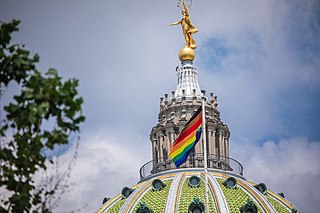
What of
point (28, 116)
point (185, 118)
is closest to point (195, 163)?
point (185, 118)

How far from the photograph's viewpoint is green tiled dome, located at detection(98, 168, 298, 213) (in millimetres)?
82062

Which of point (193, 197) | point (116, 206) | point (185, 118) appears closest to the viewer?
point (193, 197)

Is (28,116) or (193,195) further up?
(193,195)

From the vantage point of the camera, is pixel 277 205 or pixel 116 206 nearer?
pixel 277 205

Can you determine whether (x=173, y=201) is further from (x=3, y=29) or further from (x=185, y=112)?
(x=3, y=29)

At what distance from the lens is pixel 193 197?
270ft

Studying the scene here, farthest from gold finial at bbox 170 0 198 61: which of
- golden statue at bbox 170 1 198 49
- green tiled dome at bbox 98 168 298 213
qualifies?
green tiled dome at bbox 98 168 298 213

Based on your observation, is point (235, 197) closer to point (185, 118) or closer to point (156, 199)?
point (156, 199)

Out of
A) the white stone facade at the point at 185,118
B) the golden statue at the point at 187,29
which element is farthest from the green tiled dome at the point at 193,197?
the golden statue at the point at 187,29

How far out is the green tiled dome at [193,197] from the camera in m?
82.1

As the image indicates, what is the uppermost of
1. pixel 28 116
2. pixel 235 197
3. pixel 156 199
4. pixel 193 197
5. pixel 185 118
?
pixel 185 118

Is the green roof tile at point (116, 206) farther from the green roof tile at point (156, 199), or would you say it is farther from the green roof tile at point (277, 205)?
the green roof tile at point (277, 205)

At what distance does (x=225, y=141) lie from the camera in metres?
95.6

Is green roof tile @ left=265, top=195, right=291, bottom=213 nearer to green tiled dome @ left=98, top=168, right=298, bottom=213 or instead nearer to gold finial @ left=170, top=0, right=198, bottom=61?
green tiled dome @ left=98, top=168, right=298, bottom=213
